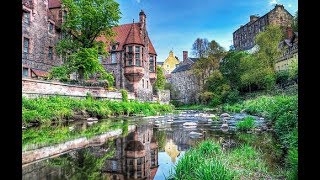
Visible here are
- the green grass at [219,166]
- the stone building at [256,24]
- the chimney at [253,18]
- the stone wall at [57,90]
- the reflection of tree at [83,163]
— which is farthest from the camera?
the chimney at [253,18]

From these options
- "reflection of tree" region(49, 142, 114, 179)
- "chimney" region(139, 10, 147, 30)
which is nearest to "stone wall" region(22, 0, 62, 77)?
"chimney" region(139, 10, 147, 30)

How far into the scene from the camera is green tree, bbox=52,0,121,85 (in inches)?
1074

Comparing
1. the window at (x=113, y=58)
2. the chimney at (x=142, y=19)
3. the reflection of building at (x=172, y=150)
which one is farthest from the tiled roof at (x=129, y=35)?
the reflection of building at (x=172, y=150)

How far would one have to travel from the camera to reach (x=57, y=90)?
2138 centimetres

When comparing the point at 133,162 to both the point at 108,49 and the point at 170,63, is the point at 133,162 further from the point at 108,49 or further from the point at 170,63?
the point at 170,63

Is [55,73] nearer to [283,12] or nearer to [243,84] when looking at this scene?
[243,84]

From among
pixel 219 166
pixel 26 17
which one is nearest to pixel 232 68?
pixel 26 17

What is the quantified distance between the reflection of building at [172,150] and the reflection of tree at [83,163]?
1.58 metres

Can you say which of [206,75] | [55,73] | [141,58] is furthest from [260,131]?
[206,75]

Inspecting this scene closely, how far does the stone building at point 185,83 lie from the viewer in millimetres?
68056

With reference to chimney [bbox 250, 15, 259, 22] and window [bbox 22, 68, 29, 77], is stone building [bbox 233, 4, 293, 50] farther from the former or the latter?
window [bbox 22, 68, 29, 77]

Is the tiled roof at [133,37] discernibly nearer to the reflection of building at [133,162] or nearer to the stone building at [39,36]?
the stone building at [39,36]

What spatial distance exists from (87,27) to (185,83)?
45056mm

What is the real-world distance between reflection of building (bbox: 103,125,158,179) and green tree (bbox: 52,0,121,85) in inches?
764
